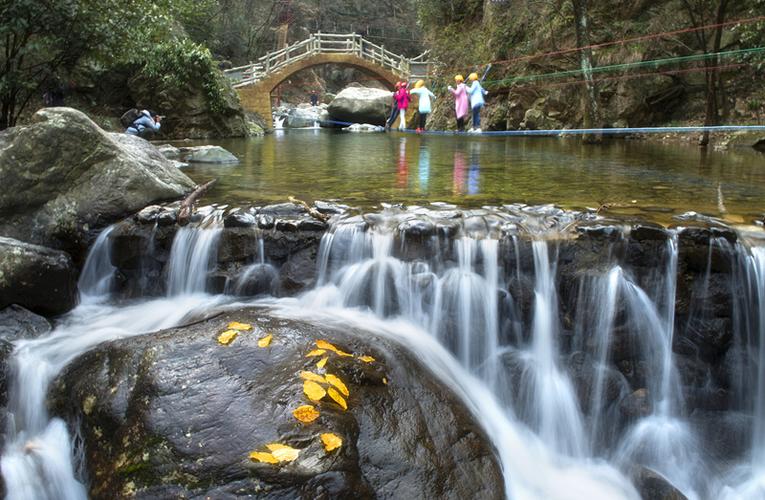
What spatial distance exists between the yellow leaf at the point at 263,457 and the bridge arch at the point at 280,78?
2644cm

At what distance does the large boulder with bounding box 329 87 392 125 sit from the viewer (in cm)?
3078

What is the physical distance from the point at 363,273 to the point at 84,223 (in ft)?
9.46

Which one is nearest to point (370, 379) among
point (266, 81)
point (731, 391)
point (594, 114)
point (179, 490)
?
point (179, 490)

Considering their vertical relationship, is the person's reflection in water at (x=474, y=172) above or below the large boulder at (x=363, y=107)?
below

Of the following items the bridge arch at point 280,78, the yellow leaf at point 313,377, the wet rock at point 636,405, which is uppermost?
the bridge arch at point 280,78

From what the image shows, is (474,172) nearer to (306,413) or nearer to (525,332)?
(525,332)

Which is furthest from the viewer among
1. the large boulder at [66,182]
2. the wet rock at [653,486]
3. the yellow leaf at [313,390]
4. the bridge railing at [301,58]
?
the bridge railing at [301,58]

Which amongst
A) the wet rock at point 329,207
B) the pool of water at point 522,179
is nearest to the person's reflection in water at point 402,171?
the pool of water at point 522,179

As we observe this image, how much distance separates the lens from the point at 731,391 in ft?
13.9

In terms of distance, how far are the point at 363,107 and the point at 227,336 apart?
94.3 ft

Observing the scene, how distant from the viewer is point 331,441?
2578 millimetres

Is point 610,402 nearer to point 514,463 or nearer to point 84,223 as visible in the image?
point 514,463

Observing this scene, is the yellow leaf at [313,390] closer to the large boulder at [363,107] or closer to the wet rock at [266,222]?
the wet rock at [266,222]

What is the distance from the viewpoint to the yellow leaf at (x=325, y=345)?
3296 millimetres
